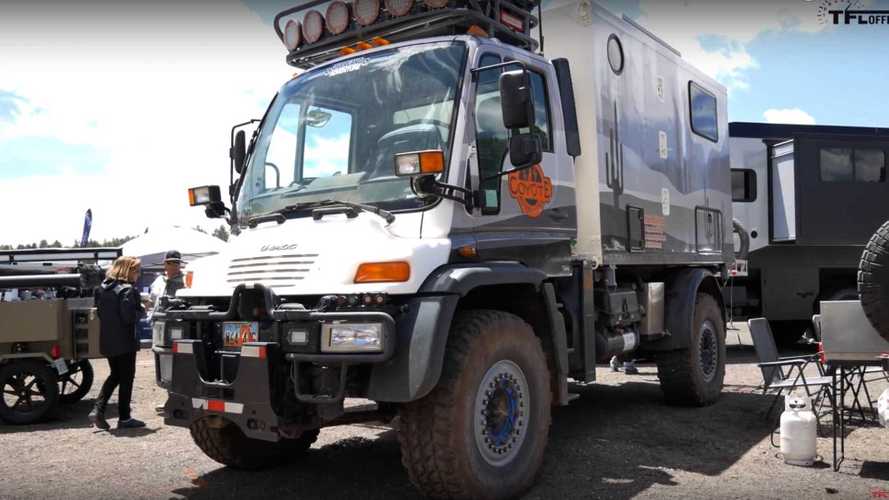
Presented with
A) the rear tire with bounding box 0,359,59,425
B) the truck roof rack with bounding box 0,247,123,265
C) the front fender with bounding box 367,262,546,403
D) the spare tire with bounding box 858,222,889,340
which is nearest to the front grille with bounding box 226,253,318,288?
the front fender with bounding box 367,262,546,403

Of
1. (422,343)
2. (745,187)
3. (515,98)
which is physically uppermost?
(745,187)

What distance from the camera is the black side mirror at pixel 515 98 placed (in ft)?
14.3

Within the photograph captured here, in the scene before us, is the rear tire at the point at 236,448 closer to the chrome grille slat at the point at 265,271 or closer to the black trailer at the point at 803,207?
the chrome grille slat at the point at 265,271

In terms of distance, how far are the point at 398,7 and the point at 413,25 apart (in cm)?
19

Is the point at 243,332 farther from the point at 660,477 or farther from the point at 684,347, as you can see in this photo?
the point at 684,347

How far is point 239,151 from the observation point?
562 centimetres

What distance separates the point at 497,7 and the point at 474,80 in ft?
2.87

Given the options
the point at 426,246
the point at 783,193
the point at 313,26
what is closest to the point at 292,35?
the point at 313,26

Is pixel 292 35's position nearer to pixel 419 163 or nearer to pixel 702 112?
pixel 419 163

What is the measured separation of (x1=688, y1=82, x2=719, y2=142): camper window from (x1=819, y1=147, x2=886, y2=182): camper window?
4.86m

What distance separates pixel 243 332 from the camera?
4262 mm

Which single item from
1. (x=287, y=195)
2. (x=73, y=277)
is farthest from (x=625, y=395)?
(x=73, y=277)

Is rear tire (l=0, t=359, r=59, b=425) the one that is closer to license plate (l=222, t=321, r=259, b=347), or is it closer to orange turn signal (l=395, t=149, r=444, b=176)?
license plate (l=222, t=321, r=259, b=347)

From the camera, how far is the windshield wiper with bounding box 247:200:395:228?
14.6 ft
